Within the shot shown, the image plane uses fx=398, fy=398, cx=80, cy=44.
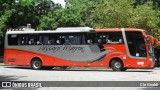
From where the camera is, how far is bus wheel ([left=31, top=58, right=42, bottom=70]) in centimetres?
2948

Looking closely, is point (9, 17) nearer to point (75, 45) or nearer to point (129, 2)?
point (129, 2)

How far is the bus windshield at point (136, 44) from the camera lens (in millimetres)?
26641

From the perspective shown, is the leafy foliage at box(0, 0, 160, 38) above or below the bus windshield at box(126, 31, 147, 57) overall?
above

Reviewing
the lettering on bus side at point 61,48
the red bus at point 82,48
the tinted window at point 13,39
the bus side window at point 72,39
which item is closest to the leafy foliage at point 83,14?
the tinted window at point 13,39

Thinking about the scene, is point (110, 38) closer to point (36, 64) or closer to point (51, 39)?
point (51, 39)

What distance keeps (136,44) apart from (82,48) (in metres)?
3.86

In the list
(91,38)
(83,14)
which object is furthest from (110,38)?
(83,14)

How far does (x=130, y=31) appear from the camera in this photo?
26.9 m

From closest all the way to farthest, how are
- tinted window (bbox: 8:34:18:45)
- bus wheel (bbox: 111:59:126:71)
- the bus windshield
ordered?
the bus windshield → bus wheel (bbox: 111:59:126:71) → tinted window (bbox: 8:34:18:45)

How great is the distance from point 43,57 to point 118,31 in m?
6.06

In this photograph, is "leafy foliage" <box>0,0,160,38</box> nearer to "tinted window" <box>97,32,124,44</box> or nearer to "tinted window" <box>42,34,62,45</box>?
"tinted window" <box>42,34,62,45</box>

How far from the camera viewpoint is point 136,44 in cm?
2675

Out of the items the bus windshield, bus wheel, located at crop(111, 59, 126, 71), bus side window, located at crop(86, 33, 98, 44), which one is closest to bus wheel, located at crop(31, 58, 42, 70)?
bus side window, located at crop(86, 33, 98, 44)

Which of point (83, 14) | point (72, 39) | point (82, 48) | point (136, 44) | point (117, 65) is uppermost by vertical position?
point (83, 14)
